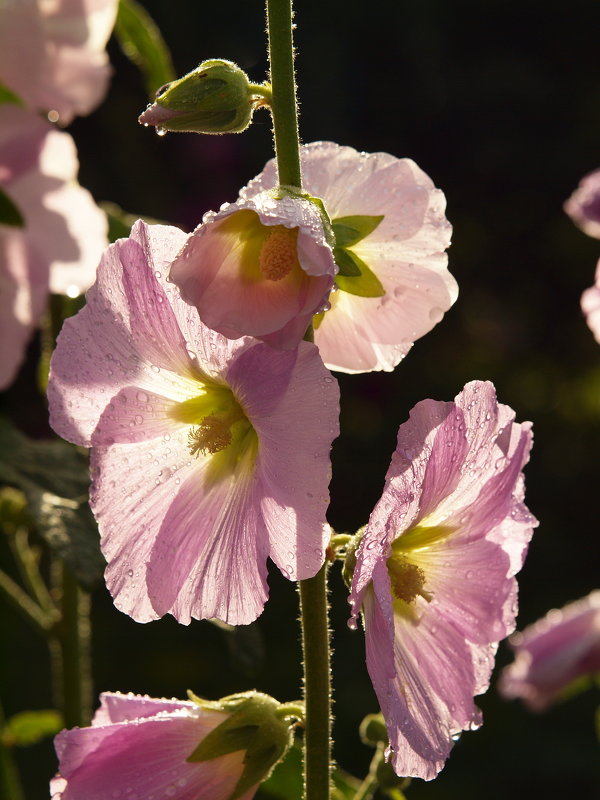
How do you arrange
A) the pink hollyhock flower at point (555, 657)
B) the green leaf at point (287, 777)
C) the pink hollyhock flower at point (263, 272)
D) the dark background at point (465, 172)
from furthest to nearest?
the dark background at point (465, 172), the pink hollyhock flower at point (555, 657), the green leaf at point (287, 777), the pink hollyhock flower at point (263, 272)

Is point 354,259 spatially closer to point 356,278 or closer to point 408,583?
point 356,278

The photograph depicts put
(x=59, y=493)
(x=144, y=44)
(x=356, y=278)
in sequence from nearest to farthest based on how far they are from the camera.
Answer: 1. (x=356, y=278)
2. (x=59, y=493)
3. (x=144, y=44)

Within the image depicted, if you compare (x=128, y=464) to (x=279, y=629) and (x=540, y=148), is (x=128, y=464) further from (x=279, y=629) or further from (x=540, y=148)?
(x=540, y=148)

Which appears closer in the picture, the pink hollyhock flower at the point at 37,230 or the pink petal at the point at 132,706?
the pink petal at the point at 132,706

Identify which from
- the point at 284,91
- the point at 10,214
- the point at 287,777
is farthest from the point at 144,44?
the point at 287,777

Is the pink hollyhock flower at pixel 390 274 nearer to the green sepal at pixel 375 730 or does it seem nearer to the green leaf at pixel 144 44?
the green sepal at pixel 375 730

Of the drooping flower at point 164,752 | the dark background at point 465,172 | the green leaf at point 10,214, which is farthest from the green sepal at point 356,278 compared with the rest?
the dark background at point 465,172

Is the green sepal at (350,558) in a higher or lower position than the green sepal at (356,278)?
lower

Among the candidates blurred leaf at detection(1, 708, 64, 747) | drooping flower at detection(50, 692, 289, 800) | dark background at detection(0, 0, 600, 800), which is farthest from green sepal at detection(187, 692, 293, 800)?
dark background at detection(0, 0, 600, 800)
